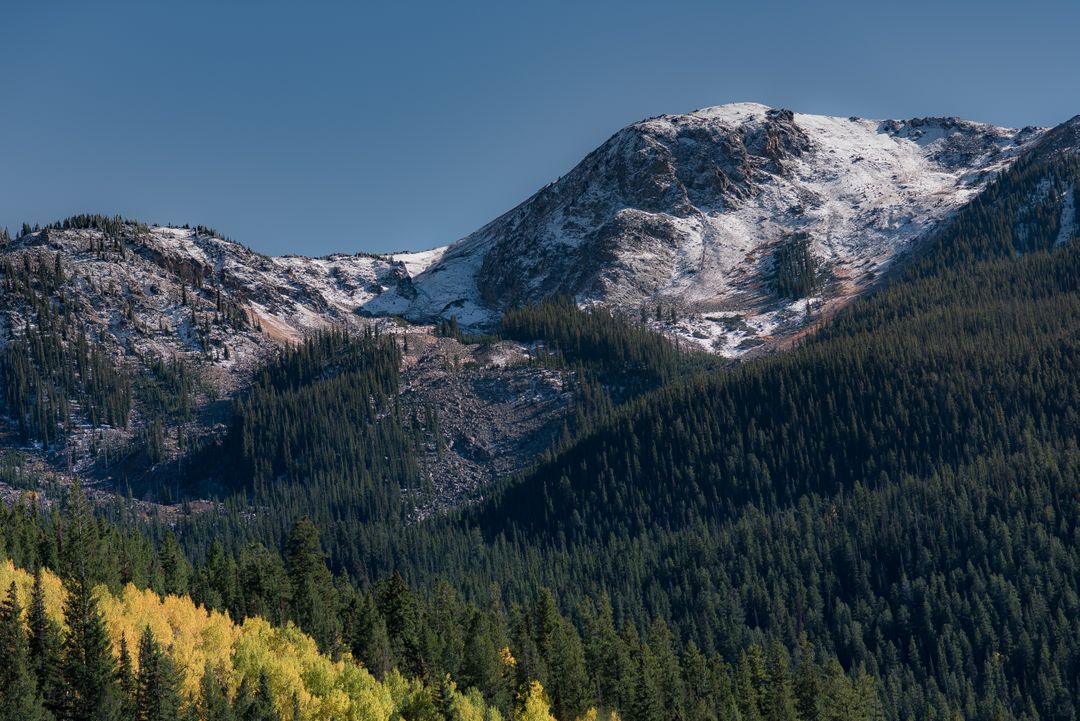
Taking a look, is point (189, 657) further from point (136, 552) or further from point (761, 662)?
point (761, 662)

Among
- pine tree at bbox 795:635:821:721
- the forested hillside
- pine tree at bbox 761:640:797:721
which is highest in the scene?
the forested hillside

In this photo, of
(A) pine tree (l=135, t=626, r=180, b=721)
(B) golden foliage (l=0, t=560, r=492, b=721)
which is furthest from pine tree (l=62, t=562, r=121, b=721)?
(B) golden foliage (l=0, t=560, r=492, b=721)

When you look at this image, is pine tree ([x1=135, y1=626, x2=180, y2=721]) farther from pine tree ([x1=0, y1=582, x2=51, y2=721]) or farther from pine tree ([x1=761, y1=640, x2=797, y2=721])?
pine tree ([x1=761, y1=640, x2=797, y2=721])

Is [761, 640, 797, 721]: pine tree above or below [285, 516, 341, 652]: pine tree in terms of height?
below

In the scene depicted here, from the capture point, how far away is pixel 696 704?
143750mm

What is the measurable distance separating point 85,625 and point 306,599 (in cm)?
3532

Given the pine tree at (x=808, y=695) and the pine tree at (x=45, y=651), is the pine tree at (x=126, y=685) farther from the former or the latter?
the pine tree at (x=808, y=695)

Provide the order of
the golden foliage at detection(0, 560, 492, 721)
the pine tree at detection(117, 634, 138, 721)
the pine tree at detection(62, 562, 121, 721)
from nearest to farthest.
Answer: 1. the pine tree at detection(62, 562, 121, 721)
2. the pine tree at detection(117, 634, 138, 721)
3. the golden foliage at detection(0, 560, 492, 721)

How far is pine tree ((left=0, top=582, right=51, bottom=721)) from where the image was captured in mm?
94812

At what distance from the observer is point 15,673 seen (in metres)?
104

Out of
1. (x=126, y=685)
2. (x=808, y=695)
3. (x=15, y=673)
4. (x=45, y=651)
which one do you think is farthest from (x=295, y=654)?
(x=808, y=695)

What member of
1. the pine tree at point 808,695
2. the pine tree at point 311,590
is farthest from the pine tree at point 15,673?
the pine tree at point 808,695

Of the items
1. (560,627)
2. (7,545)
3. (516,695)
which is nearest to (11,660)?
(7,545)

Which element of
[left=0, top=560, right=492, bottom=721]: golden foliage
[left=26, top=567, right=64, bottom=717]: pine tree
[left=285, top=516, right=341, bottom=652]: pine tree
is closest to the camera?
[left=26, top=567, right=64, bottom=717]: pine tree
